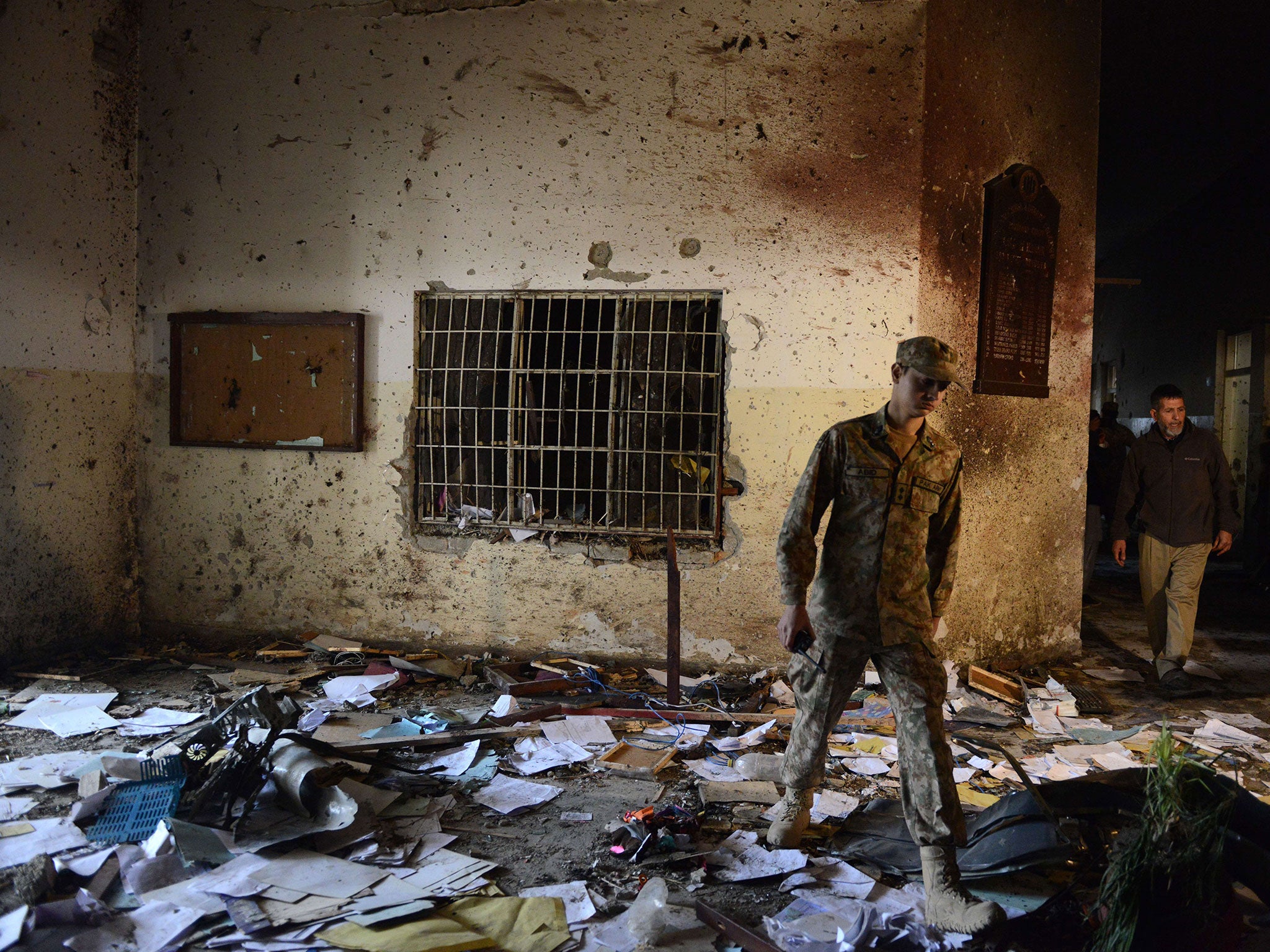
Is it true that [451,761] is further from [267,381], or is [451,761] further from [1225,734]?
[1225,734]

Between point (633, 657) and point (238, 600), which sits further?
point (238, 600)

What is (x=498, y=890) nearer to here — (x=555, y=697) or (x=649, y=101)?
(x=555, y=697)

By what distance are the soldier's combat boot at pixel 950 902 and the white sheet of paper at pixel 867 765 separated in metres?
1.29

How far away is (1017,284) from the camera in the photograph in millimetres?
6039

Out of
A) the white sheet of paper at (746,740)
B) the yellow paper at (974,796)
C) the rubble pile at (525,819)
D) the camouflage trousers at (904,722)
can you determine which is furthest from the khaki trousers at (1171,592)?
the camouflage trousers at (904,722)

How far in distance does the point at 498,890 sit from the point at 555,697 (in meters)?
2.21

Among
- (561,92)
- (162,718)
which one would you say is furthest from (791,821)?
(561,92)

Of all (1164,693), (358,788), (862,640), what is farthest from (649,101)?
→ (1164,693)

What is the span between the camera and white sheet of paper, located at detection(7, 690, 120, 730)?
4.60 meters

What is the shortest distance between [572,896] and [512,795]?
91cm

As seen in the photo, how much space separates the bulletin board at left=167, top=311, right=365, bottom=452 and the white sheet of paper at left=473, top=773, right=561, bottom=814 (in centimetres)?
295

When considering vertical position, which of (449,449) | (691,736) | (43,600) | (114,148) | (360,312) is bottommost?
(691,736)

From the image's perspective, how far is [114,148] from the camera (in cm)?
615

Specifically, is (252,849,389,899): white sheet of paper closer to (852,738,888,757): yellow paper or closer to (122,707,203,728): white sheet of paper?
(122,707,203,728): white sheet of paper
